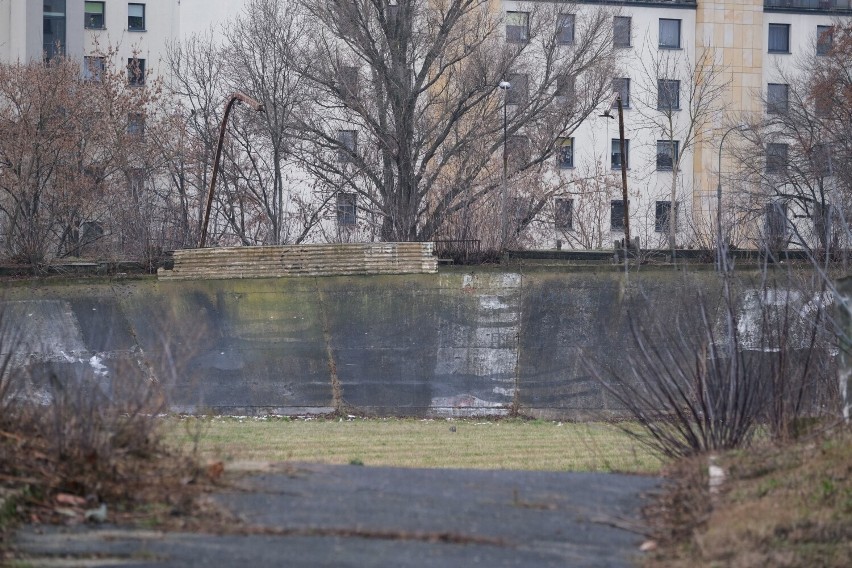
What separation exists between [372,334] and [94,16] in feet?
129

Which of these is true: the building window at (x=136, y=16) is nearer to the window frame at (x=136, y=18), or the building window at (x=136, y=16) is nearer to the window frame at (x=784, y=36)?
the window frame at (x=136, y=18)

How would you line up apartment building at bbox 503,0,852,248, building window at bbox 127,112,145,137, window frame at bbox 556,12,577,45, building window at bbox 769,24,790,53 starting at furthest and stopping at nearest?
1. building window at bbox 769,24,790,53
2. apartment building at bbox 503,0,852,248
3. building window at bbox 127,112,145,137
4. window frame at bbox 556,12,577,45

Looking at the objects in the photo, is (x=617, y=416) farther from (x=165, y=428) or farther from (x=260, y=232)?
(x=260, y=232)

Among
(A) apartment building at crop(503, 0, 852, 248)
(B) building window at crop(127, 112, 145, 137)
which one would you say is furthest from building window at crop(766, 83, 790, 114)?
(B) building window at crop(127, 112, 145, 137)

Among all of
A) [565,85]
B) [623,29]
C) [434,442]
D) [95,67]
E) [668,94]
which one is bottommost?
[434,442]

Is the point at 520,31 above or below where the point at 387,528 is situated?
above

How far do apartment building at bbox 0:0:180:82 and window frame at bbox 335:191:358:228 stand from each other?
1254 cm

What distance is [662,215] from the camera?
5247cm

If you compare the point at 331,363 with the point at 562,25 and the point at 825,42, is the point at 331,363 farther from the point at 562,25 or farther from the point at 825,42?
the point at 825,42

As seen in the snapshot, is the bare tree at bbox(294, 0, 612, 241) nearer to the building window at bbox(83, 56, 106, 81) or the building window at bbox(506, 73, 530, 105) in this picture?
the building window at bbox(506, 73, 530, 105)

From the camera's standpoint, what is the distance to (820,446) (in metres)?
→ 9.58

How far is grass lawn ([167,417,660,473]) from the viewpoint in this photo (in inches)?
625

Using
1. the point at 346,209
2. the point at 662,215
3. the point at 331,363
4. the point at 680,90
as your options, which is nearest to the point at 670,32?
the point at 680,90

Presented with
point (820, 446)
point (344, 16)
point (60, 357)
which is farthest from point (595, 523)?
point (344, 16)
